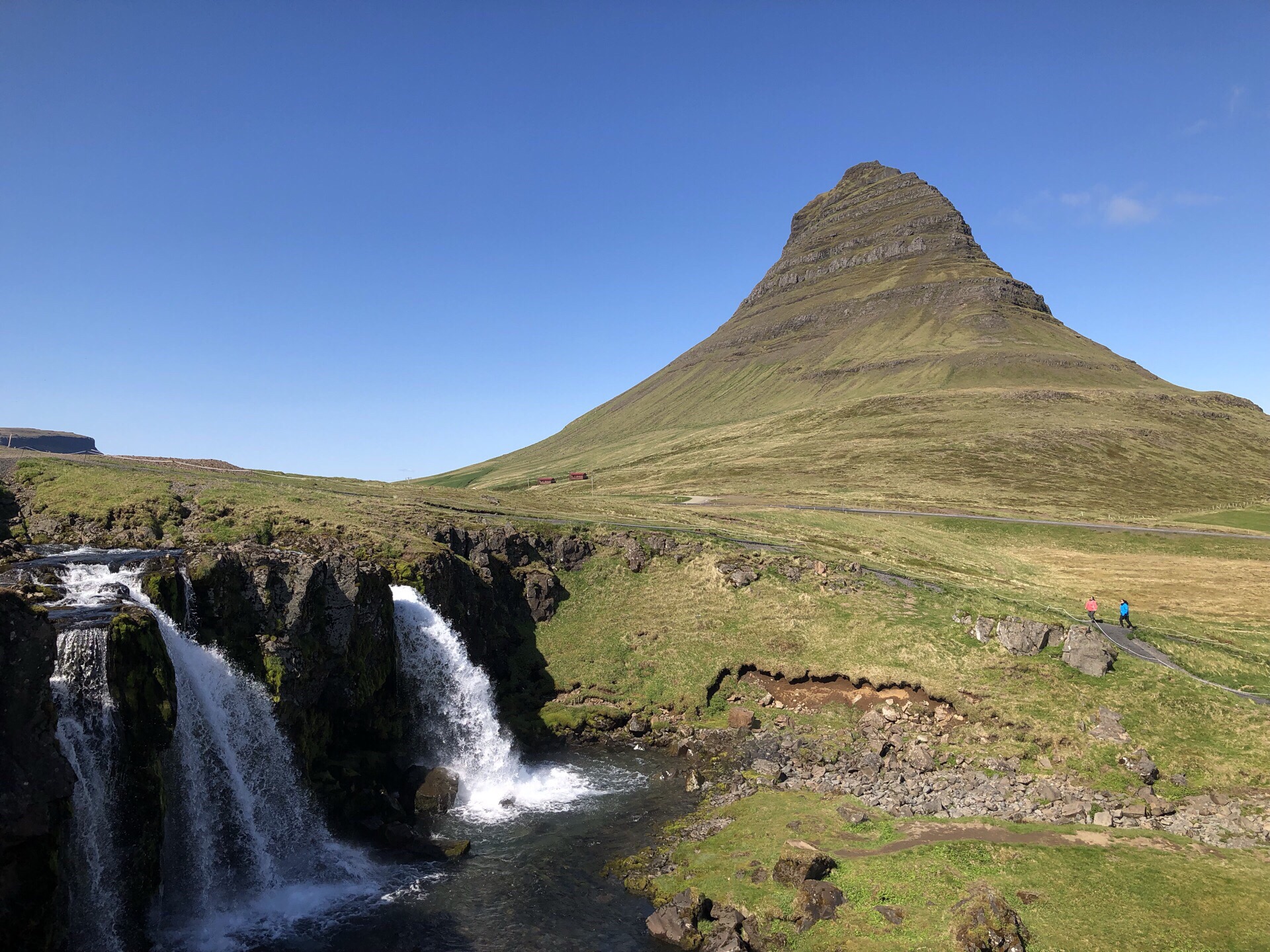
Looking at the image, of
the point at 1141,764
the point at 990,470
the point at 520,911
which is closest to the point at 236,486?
the point at 520,911

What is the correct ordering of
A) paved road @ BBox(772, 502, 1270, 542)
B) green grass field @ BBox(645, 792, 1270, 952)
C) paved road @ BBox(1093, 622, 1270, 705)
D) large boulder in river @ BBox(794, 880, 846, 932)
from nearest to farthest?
green grass field @ BBox(645, 792, 1270, 952) → large boulder in river @ BBox(794, 880, 846, 932) → paved road @ BBox(1093, 622, 1270, 705) → paved road @ BBox(772, 502, 1270, 542)

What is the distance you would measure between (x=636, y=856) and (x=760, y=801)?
25.4 feet

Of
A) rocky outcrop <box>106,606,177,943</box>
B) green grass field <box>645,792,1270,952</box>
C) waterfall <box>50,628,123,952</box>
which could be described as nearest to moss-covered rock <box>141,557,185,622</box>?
rocky outcrop <box>106,606,177,943</box>

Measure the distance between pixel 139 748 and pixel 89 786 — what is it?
1.87 metres

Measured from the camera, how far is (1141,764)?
33562 millimetres

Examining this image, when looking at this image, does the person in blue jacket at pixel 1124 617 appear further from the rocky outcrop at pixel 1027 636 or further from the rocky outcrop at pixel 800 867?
the rocky outcrop at pixel 800 867

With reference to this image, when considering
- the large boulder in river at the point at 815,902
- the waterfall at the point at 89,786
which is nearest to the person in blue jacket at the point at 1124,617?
the large boulder in river at the point at 815,902

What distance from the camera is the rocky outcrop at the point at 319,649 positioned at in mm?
32938

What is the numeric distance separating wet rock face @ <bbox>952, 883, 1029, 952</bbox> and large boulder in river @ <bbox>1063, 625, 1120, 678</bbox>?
2371cm

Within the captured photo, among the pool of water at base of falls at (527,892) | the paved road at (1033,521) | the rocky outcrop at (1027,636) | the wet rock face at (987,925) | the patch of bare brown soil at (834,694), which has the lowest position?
the pool of water at base of falls at (527,892)

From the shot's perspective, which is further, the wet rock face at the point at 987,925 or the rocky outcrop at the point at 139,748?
the rocky outcrop at the point at 139,748

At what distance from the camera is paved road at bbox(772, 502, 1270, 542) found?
98.2 meters

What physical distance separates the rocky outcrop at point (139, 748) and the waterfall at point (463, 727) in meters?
15.8

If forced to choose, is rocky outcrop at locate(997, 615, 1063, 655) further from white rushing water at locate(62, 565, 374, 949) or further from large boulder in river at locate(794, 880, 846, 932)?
white rushing water at locate(62, 565, 374, 949)
